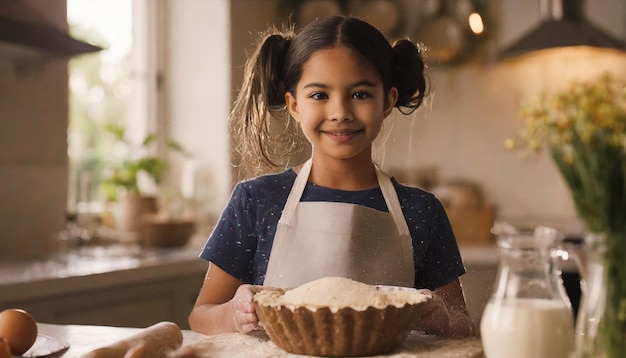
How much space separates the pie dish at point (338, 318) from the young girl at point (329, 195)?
0.74ft

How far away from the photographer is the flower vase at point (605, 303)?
28.7 inches

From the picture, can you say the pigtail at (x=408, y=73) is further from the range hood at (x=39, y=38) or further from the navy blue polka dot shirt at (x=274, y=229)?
the range hood at (x=39, y=38)

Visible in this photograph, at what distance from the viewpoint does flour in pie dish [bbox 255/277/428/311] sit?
0.99 metres

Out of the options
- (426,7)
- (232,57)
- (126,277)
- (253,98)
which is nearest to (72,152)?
(232,57)

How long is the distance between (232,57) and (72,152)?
0.71m

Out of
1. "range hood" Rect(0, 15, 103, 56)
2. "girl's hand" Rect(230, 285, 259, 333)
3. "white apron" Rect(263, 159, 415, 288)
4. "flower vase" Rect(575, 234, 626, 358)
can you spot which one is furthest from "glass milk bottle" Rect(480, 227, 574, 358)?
"range hood" Rect(0, 15, 103, 56)

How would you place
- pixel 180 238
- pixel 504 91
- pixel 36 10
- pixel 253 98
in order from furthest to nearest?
pixel 504 91 < pixel 180 238 < pixel 36 10 < pixel 253 98

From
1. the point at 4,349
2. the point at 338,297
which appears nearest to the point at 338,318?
the point at 338,297

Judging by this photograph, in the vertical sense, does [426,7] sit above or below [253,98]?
above

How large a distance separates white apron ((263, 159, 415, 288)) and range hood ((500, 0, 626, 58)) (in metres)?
2.28

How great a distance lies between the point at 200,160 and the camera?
3.46 m

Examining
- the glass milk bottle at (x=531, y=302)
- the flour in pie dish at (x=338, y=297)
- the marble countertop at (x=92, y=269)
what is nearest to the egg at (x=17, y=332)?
the flour in pie dish at (x=338, y=297)

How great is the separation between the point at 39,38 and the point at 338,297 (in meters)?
1.80

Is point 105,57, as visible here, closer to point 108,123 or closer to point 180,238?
point 108,123
